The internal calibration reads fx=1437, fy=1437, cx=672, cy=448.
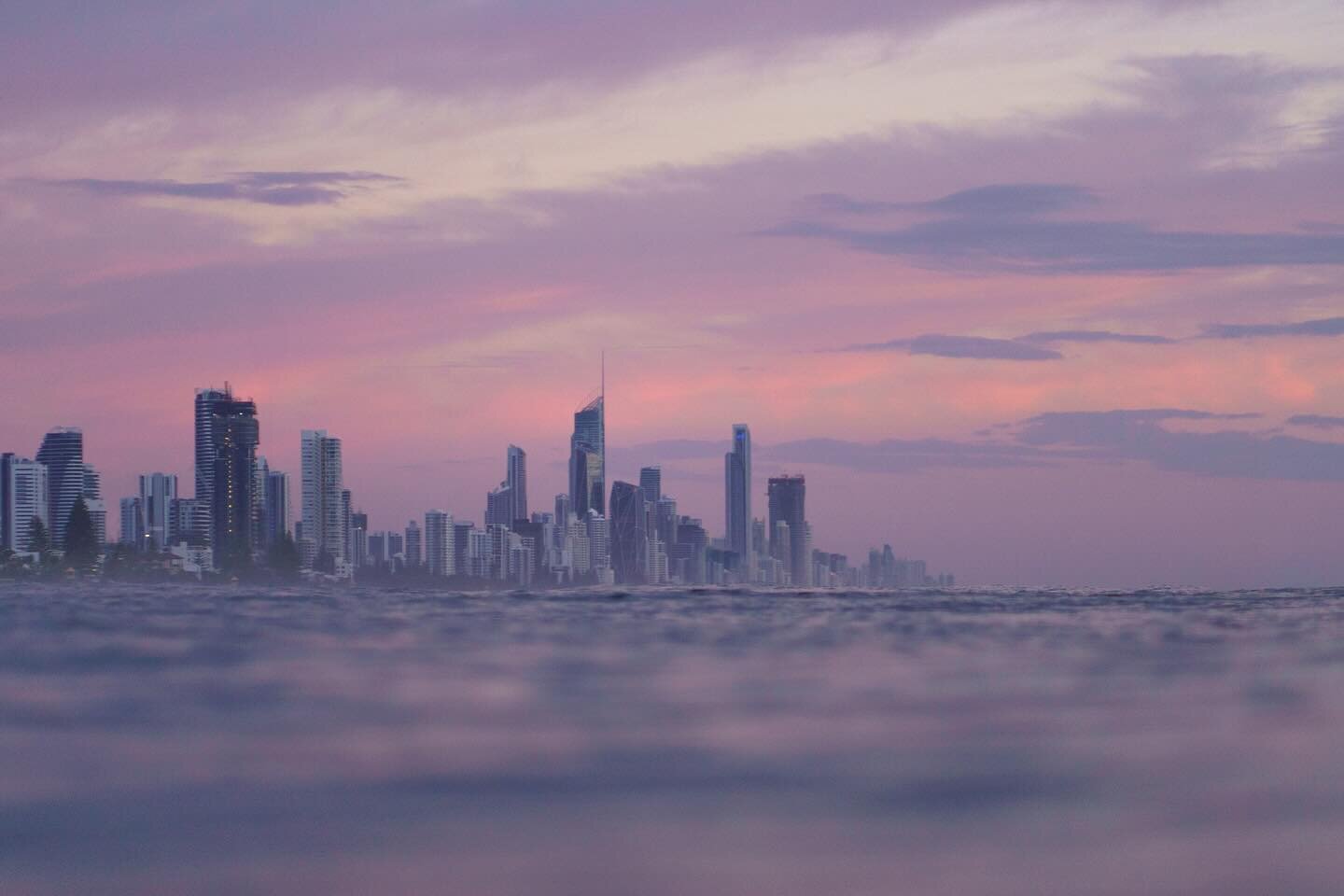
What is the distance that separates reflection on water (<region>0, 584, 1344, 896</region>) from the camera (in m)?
7.54

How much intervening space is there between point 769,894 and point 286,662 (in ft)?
46.5

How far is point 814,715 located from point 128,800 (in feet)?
22.1

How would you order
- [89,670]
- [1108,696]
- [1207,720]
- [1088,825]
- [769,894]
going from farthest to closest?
[89,670]
[1108,696]
[1207,720]
[1088,825]
[769,894]

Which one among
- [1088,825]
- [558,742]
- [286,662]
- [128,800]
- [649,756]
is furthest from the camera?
[286,662]

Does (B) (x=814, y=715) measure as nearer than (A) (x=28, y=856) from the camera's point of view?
No

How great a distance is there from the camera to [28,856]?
7.65 m

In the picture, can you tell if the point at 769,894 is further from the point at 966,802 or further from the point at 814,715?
the point at 814,715

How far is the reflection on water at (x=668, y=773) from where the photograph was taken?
7.54m

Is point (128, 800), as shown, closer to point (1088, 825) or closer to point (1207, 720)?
point (1088, 825)

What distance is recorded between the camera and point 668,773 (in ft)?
34.6

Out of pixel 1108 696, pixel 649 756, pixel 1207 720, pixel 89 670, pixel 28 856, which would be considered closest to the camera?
pixel 28 856

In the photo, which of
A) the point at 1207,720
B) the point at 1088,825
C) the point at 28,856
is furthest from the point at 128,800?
the point at 1207,720

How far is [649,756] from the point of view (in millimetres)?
11281

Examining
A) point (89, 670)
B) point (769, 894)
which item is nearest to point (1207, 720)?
point (769, 894)
